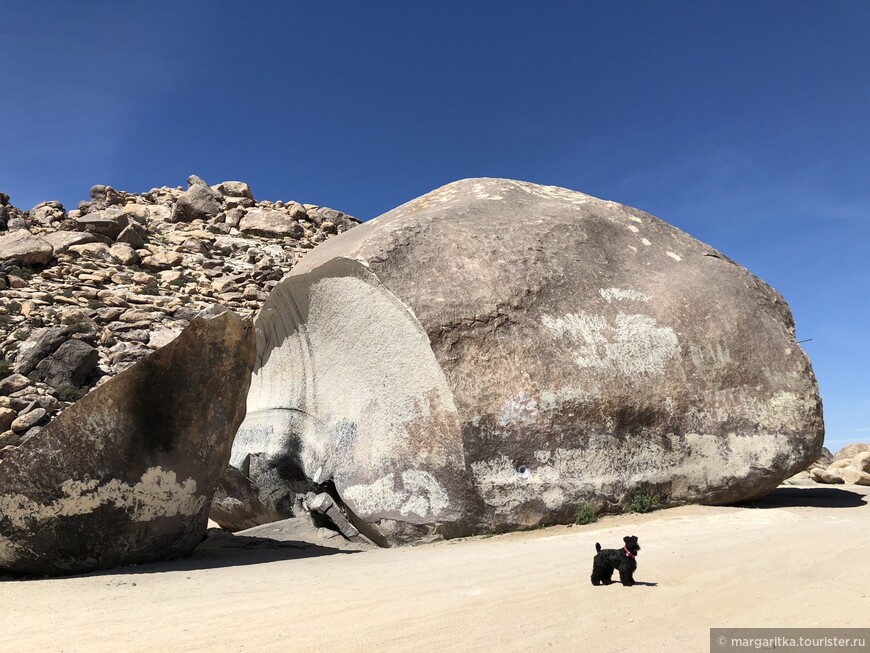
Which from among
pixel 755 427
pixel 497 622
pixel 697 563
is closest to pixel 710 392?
pixel 755 427

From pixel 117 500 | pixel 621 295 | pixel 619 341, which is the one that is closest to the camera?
pixel 117 500

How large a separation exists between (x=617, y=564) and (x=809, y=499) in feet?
16.0

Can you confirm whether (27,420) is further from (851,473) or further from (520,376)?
(851,473)

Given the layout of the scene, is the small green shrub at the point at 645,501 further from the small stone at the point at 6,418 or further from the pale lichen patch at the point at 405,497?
the small stone at the point at 6,418

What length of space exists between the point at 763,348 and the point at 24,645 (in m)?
6.12

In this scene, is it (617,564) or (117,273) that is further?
(117,273)

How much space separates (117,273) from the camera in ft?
66.0

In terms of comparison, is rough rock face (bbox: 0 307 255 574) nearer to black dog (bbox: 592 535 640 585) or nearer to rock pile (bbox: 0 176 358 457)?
black dog (bbox: 592 535 640 585)

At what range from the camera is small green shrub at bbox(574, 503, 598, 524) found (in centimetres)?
570

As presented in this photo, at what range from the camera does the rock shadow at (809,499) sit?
6.65 m

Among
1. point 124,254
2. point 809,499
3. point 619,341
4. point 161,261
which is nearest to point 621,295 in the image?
point 619,341

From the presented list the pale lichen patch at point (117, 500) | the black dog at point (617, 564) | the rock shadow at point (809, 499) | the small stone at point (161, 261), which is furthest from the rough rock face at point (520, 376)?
the small stone at point (161, 261)

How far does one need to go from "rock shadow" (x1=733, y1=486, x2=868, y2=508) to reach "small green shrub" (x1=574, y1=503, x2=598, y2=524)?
1.64 metres

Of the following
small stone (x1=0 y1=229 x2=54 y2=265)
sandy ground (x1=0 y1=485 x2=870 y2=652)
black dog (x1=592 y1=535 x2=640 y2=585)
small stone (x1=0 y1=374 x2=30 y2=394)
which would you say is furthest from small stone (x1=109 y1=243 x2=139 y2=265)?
black dog (x1=592 y1=535 x2=640 y2=585)
